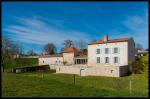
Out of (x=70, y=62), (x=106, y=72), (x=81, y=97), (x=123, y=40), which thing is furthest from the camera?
(x=70, y=62)

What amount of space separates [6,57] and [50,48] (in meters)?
36.2

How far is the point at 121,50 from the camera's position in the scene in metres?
42.0

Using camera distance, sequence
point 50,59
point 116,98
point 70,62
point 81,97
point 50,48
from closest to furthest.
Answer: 1. point 116,98
2. point 81,97
3. point 70,62
4. point 50,59
5. point 50,48

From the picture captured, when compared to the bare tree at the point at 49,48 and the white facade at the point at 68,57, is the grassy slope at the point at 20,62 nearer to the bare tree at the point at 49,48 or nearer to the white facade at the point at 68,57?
the bare tree at the point at 49,48

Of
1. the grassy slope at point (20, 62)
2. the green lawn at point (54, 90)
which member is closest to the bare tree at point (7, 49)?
the grassy slope at point (20, 62)

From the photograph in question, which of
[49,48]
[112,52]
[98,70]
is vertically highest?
[49,48]

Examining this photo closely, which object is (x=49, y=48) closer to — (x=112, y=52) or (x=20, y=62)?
(x=20, y=62)

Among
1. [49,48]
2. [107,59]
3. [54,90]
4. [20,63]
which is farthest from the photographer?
[49,48]

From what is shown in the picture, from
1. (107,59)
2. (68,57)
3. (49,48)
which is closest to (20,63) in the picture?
(68,57)

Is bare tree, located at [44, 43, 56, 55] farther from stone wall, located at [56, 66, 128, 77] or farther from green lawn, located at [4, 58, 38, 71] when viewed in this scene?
stone wall, located at [56, 66, 128, 77]

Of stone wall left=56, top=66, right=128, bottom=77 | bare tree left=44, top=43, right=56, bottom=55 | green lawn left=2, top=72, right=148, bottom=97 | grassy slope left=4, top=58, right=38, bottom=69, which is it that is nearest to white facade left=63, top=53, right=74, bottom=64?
grassy slope left=4, top=58, right=38, bottom=69

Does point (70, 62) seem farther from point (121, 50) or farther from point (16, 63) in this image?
point (121, 50)

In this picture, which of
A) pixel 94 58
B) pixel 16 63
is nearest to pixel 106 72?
pixel 94 58

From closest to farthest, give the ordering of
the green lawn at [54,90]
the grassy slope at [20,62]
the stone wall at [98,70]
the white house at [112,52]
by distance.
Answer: the green lawn at [54,90] → the stone wall at [98,70] → the white house at [112,52] → the grassy slope at [20,62]
